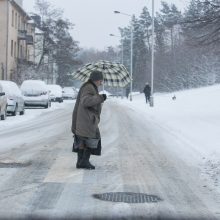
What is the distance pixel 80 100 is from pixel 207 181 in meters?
2.47

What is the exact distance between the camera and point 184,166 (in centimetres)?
Result: 1188

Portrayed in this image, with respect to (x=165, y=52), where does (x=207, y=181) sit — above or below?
below

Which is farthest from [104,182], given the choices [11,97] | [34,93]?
[34,93]

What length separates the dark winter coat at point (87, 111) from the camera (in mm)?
10398

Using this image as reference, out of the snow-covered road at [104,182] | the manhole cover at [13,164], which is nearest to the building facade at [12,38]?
the snow-covered road at [104,182]

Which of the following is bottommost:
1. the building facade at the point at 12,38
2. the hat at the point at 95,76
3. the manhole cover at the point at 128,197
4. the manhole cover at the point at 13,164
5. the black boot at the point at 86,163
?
the manhole cover at the point at 128,197

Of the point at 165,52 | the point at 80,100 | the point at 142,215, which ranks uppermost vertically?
the point at 165,52

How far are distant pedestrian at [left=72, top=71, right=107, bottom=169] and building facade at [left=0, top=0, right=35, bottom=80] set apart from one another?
1940 inches

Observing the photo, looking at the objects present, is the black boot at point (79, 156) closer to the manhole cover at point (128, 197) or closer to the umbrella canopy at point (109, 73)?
the umbrella canopy at point (109, 73)

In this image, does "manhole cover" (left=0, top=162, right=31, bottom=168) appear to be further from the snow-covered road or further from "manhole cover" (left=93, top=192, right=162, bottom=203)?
"manhole cover" (left=93, top=192, right=162, bottom=203)

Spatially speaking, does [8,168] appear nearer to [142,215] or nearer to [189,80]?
[142,215]

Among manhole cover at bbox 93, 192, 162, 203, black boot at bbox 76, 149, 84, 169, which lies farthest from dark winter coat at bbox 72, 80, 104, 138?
manhole cover at bbox 93, 192, 162, 203

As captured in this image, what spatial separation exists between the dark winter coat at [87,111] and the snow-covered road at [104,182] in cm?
69

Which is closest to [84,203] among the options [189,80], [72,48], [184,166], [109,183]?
[109,183]
